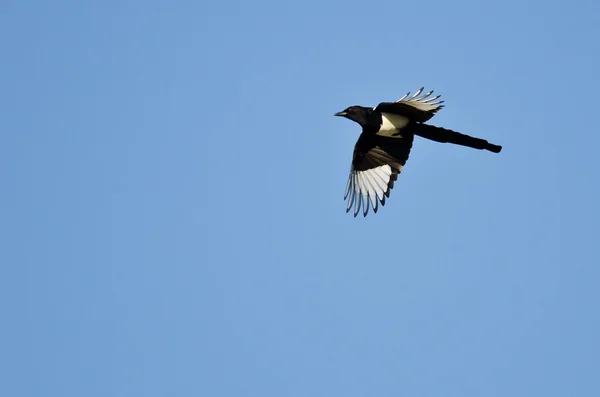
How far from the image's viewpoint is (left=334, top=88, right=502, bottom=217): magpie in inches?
414

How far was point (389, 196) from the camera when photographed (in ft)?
36.1

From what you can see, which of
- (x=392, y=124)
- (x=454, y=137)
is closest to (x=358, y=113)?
(x=392, y=124)

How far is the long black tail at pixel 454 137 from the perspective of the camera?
10.6 meters

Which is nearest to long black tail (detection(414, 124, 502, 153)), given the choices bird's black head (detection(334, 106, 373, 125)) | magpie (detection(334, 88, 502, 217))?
magpie (detection(334, 88, 502, 217))

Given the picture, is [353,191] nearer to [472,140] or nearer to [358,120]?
[358,120]

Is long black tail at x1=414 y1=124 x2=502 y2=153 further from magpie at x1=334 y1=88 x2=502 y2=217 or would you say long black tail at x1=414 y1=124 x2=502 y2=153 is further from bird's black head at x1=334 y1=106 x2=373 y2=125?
bird's black head at x1=334 y1=106 x2=373 y2=125

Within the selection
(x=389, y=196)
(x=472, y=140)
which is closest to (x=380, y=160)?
(x=389, y=196)

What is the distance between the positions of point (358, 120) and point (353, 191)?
33.8 inches

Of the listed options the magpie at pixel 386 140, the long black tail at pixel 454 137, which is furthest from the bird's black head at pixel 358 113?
the long black tail at pixel 454 137

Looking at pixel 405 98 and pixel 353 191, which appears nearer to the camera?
pixel 405 98

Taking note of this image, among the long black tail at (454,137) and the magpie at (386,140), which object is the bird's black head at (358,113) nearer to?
the magpie at (386,140)

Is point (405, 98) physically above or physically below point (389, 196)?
above

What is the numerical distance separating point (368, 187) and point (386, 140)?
0.60m

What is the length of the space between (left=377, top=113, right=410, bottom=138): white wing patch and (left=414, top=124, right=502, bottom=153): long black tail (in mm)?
170
